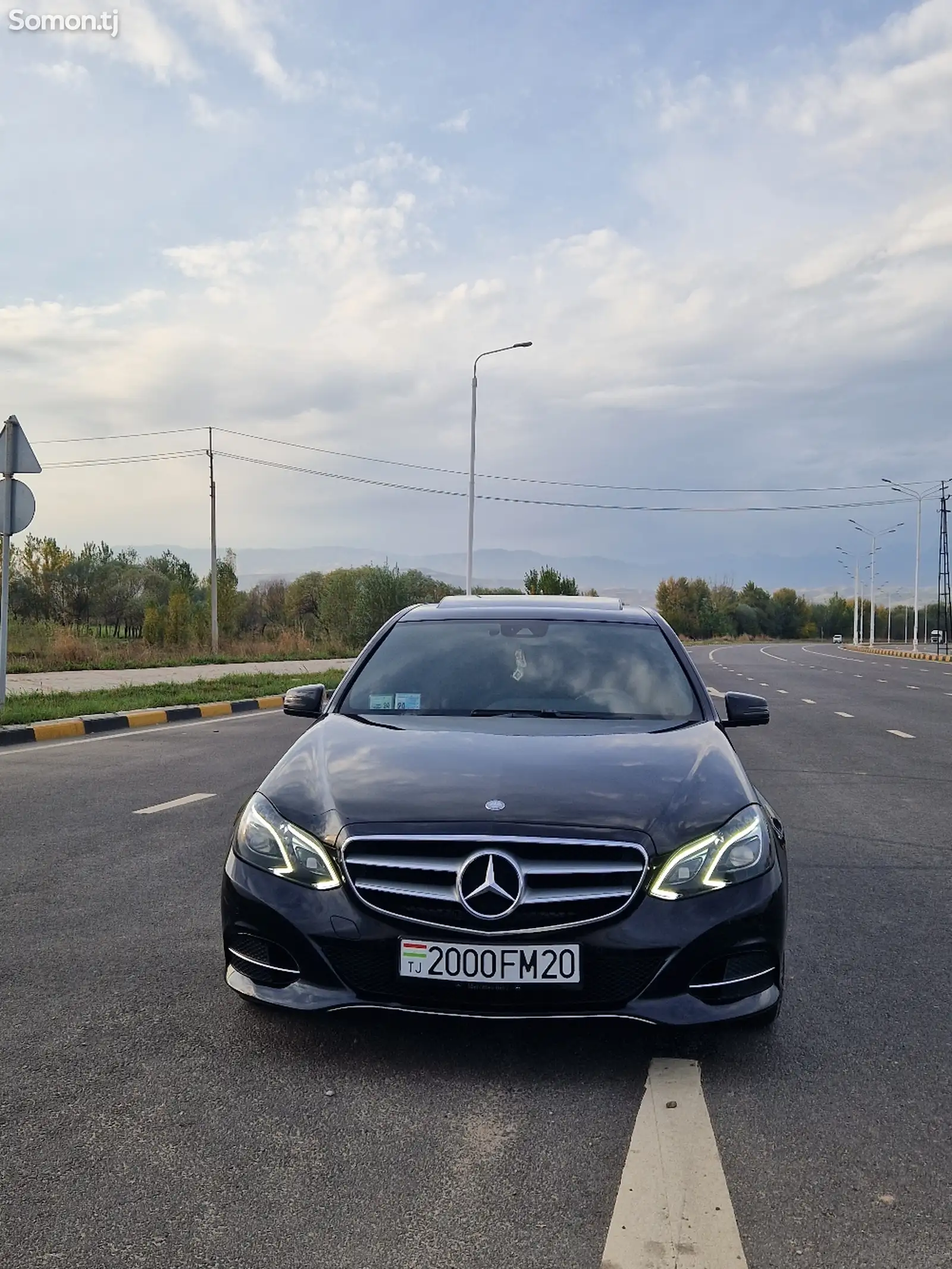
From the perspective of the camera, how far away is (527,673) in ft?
15.7

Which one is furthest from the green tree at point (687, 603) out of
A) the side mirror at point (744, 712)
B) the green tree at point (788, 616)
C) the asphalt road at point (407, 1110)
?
the asphalt road at point (407, 1110)

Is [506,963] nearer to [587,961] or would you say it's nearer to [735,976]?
[587,961]

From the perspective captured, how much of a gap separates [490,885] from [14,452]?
11415 mm

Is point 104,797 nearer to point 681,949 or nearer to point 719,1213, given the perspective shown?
point 681,949

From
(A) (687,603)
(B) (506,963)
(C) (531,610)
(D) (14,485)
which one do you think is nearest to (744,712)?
(C) (531,610)

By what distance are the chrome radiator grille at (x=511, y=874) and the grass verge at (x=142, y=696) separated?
1048cm

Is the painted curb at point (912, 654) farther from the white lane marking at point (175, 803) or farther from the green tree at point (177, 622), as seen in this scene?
the white lane marking at point (175, 803)

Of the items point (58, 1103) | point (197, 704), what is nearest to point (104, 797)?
point (58, 1103)

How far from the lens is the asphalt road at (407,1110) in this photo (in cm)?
239

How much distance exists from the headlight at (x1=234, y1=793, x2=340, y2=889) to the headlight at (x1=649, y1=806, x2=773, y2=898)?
94cm

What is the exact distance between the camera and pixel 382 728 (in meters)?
4.25

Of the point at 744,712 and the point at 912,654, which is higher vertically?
the point at 744,712

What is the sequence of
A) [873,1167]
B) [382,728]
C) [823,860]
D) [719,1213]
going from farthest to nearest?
[823,860]
[382,728]
[873,1167]
[719,1213]

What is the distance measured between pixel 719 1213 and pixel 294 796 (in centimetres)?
172
